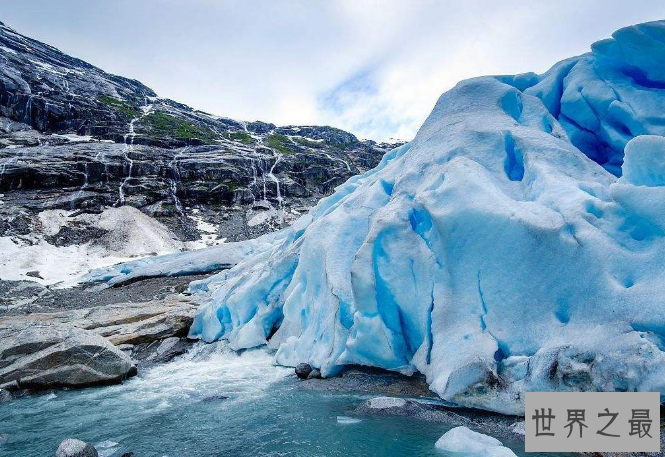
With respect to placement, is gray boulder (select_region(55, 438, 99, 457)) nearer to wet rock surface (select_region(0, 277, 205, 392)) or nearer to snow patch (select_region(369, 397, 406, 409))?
snow patch (select_region(369, 397, 406, 409))

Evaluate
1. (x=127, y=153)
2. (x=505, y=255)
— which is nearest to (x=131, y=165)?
(x=127, y=153)

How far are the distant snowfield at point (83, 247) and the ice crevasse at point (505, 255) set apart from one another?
58.6 feet

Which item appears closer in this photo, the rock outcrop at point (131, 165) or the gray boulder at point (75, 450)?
the gray boulder at point (75, 450)

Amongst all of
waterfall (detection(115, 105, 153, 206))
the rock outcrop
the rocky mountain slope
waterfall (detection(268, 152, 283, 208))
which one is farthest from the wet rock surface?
waterfall (detection(268, 152, 283, 208))

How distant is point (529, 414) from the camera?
15.2 ft

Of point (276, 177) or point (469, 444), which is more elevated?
point (276, 177)

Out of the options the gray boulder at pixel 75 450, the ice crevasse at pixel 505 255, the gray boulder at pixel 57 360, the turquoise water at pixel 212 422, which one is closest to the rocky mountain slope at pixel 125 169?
the gray boulder at pixel 57 360

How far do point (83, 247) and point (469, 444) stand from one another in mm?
30177

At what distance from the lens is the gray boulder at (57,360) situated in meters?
8.06

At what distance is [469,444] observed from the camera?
4379 mm

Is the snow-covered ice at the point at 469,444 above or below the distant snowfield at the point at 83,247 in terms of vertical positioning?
below

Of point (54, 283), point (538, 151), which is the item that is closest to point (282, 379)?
point (538, 151)

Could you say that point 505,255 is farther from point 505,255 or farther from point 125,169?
point 125,169

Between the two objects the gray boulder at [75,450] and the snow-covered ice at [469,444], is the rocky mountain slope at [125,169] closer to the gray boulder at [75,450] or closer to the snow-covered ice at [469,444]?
the gray boulder at [75,450]
